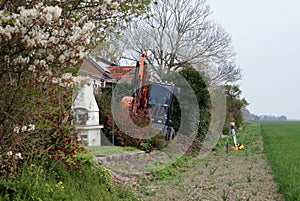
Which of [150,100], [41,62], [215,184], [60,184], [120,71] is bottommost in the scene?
[215,184]

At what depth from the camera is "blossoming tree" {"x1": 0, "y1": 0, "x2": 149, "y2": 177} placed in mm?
3246

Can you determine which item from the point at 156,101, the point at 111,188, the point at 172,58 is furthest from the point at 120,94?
the point at 172,58

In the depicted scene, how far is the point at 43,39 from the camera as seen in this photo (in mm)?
3371

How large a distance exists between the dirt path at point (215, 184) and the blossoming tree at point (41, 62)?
8.08 ft

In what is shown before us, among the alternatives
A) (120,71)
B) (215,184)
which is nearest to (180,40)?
(120,71)

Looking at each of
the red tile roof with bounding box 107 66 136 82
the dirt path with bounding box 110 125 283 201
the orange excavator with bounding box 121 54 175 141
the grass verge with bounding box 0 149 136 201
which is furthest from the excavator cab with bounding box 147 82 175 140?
the grass verge with bounding box 0 149 136 201

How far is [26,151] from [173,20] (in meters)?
24.5

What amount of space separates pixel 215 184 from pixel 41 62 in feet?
20.4

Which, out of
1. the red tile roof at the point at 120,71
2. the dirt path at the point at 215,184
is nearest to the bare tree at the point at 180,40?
the red tile roof at the point at 120,71

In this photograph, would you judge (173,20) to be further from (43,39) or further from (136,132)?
(43,39)

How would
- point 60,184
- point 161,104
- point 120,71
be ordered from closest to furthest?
1. point 60,184
2. point 161,104
3. point 120,71

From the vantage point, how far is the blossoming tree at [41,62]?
3246 millimetres

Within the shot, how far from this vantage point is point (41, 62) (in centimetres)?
350

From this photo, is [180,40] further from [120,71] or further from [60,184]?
[60,184]
